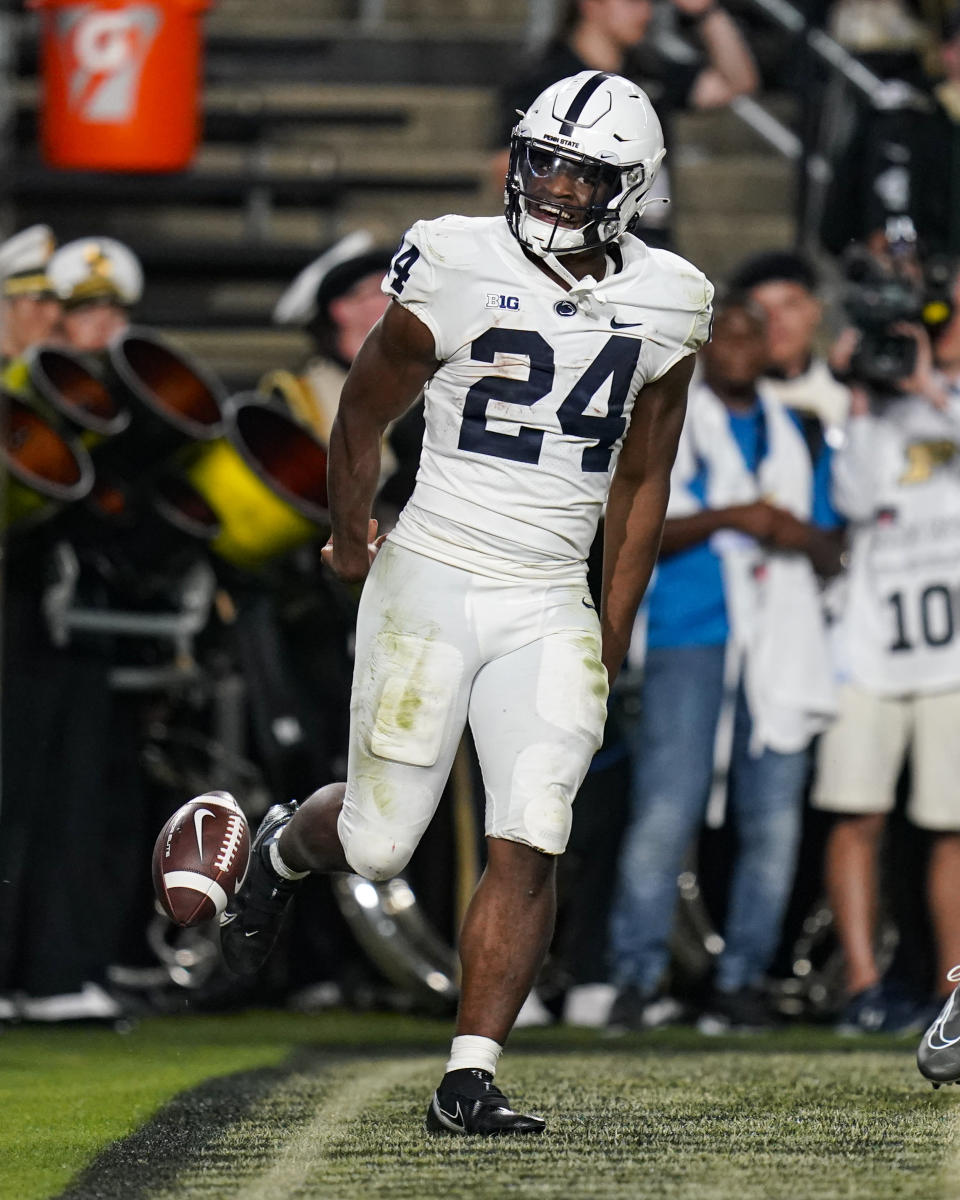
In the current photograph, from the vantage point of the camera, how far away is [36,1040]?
266 inches

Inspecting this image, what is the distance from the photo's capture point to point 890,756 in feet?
24.3

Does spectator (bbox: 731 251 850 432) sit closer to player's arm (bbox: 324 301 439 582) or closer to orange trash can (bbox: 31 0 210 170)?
orange trash can (bbox: 31 0 210 170)

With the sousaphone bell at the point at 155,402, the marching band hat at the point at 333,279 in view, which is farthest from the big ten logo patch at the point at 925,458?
the sousaphone bell at the point at 155,402

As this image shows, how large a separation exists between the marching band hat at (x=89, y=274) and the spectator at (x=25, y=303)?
1.7 inches

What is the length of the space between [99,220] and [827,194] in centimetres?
382

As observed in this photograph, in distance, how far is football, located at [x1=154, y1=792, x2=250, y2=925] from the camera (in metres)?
5.11

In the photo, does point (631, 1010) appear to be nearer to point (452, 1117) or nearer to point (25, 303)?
point (452, 1117)

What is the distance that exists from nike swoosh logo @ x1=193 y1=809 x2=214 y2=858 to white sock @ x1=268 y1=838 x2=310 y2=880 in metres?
0.18

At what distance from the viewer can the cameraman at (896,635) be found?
736 centimetres

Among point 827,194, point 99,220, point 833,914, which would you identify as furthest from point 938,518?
point 99,220

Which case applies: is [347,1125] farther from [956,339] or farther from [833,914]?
[956,339]

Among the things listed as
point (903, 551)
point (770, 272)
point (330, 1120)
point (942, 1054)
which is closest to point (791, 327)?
point (770, 272)

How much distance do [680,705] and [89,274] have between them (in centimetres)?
228

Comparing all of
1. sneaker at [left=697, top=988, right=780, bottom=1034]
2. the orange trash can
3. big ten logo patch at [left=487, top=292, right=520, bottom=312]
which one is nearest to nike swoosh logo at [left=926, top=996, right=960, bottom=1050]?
big ten logo patch at [left=487, top=292, right=520, bottom=312]
